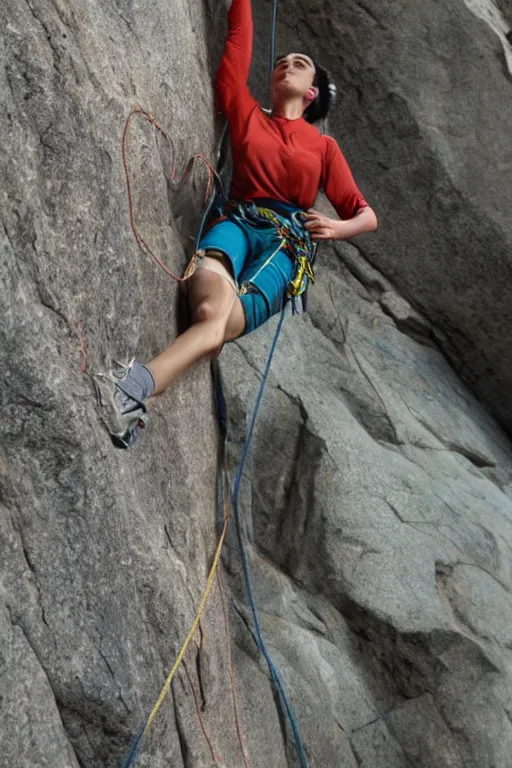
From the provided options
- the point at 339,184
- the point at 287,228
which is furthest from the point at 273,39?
the point at 287,228

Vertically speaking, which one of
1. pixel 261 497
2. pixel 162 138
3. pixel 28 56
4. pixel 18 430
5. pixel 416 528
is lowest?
pixel 261 497

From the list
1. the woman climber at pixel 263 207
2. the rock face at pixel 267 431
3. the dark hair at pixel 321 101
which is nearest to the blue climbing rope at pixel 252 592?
the rock face at pixel 267 431

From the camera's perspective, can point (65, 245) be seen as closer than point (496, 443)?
Yes

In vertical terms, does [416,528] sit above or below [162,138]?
below

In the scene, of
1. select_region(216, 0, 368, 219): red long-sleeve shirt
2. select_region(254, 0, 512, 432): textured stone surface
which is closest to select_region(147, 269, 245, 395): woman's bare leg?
select_region(216, 0, 368, 219): red long-sleeve shirt

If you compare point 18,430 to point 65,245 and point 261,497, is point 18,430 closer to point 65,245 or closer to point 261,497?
point 65,245

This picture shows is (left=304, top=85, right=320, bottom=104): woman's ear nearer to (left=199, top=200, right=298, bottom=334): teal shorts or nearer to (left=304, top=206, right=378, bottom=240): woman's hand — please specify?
(left=304, top=206, right=378, bottom=240): woman's hand

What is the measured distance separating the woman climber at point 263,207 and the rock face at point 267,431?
18 cm

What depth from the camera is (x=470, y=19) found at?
7141 mm

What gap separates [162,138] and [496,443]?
4.16m

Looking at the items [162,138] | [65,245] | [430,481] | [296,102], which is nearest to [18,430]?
[65,245]

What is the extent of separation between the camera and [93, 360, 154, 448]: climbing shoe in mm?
3600

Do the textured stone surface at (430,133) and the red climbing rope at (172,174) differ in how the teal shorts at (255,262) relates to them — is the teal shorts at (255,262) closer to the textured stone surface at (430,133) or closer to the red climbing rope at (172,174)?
the red climbing rope at (172,174)

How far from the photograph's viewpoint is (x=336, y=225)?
207 inches
